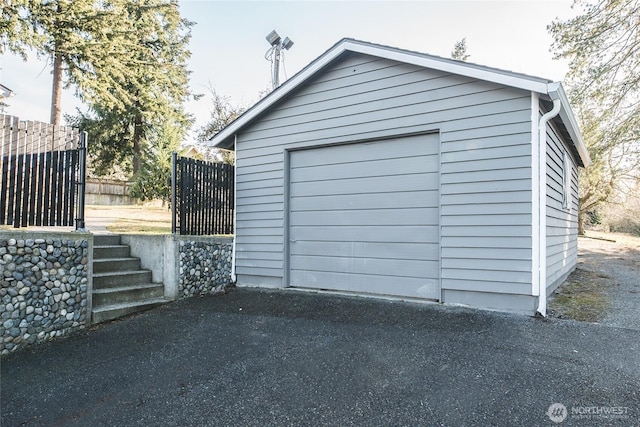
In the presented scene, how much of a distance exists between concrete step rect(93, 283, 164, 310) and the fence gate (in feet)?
3.06

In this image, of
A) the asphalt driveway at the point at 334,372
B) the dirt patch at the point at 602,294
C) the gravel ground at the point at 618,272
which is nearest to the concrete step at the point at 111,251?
the asphalt driveway at the point at 334,372

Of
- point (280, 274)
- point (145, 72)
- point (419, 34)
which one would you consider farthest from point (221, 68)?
point (280, 274)

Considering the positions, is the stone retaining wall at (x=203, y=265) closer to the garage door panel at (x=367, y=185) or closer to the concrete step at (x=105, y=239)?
the concrete step at (x=105, y=239)

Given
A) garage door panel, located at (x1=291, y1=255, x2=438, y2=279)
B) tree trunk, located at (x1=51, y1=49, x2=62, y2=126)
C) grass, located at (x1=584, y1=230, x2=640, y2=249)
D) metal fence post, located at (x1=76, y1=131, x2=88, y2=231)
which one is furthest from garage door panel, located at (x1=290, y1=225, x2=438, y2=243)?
grass, located at (x1=584, y1=230, x2=640, y2=249)

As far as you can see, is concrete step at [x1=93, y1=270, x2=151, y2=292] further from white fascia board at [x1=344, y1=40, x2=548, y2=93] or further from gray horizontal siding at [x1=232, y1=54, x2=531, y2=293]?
white fascia board at [x1=344, y1=40, x2=548, y2=93]

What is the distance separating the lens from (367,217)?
5223mm

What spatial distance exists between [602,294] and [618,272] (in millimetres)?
3360

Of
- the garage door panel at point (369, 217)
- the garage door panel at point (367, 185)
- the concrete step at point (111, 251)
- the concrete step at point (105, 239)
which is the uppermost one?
the garage door panel at point (367, 185)

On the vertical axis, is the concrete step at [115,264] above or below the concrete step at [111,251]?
below

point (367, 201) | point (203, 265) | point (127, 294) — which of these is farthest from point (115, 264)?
point (367, 201)

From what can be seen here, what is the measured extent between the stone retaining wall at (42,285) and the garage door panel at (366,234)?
9.91 feet

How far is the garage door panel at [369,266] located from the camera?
4.74 m

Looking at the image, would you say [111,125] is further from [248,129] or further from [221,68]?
[248,129]

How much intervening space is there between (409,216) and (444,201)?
1.77 ft
